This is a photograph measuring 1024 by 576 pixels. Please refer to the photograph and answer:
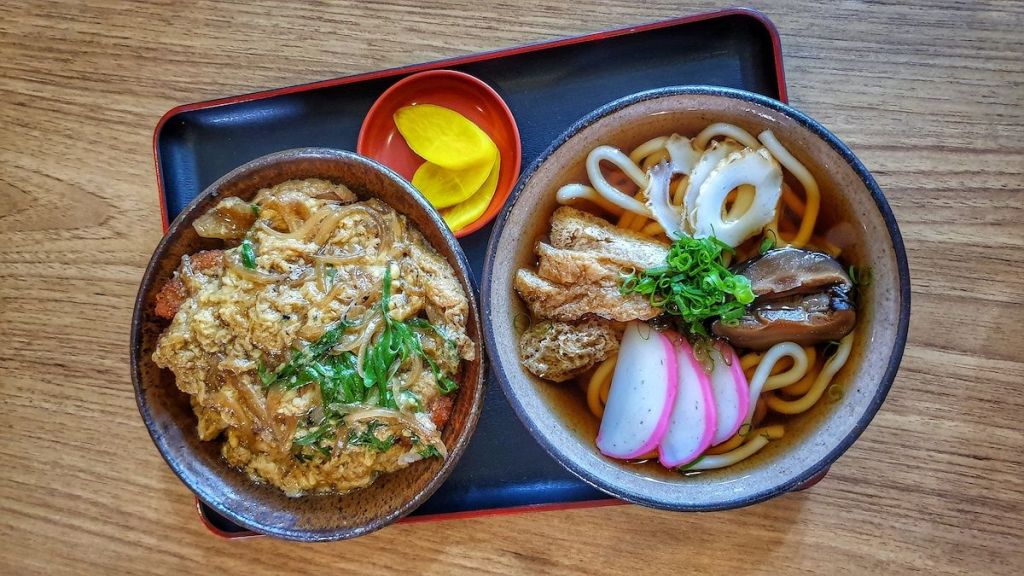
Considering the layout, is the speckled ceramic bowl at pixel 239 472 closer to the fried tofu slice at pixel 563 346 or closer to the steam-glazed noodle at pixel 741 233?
the fried tofu slice at pixel 563 346

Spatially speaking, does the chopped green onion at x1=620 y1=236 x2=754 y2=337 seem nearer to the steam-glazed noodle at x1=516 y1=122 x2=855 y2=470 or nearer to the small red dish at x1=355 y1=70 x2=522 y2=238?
the steam-glazed noodle at x1=516 y1=122 x2=855 y2=470

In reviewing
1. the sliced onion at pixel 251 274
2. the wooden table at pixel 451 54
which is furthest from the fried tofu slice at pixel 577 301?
the wooden table at pixel 451 54

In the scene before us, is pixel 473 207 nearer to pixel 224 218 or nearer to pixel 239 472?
pixel 224 218

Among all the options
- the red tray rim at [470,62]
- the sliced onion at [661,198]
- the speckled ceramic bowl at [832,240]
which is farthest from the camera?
the red tray rim at [470,62]

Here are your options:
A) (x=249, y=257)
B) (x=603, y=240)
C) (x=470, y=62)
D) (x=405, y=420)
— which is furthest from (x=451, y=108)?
(x=405, y=420)

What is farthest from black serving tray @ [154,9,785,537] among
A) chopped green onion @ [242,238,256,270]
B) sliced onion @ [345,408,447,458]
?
chopped green onion @ [242,238,256,270]
